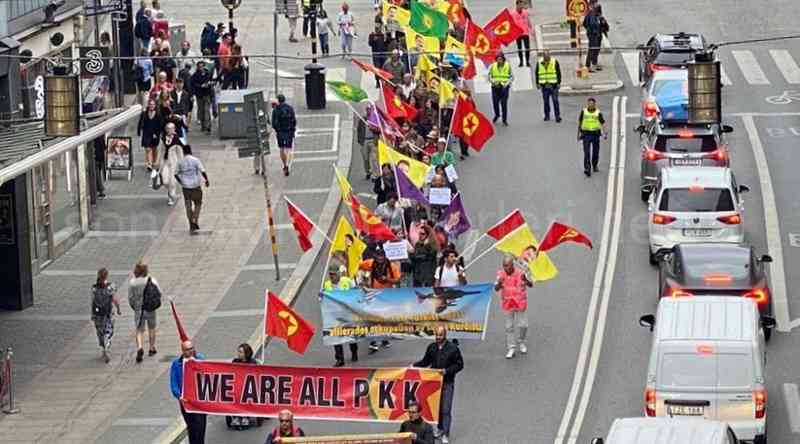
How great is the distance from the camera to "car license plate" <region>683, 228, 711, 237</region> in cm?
3312

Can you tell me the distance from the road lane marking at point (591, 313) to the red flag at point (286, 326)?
3754mm

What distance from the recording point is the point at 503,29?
4228 cm

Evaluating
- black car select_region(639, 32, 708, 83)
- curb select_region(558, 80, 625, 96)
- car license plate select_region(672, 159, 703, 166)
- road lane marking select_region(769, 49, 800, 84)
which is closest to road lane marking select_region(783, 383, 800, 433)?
car license plate select_region(672, 159, 703, 166)

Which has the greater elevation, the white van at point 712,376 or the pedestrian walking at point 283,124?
the pedestrian walking at point 283,124

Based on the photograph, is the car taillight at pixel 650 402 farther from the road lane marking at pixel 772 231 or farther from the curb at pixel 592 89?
the curb at pixel 592 89

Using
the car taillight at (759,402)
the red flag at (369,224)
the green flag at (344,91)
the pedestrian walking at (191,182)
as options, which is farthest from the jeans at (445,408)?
the green flag at (344,91)

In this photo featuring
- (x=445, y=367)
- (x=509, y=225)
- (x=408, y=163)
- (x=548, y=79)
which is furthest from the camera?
(x=548, y=79)

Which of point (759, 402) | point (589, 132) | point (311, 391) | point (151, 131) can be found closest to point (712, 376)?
point (759, 402)

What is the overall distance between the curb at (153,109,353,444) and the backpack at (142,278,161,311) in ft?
5.13

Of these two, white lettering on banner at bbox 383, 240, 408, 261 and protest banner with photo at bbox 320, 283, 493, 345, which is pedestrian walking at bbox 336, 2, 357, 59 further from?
protest banner with photo at bbox 320, 283, 493, 345

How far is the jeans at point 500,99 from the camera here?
142ft

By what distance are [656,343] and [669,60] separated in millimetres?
19552

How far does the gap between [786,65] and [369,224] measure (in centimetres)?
2147

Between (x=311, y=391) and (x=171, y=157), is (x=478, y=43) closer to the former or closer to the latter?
(x=171, y=157)
